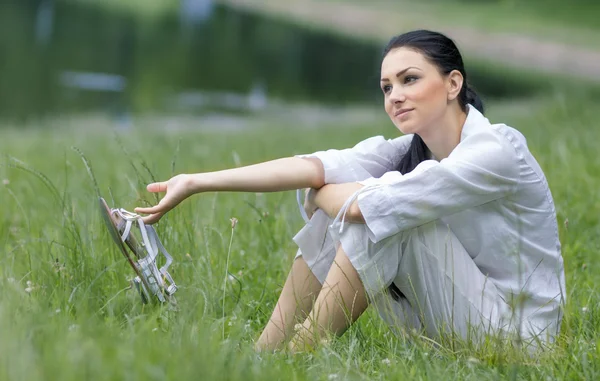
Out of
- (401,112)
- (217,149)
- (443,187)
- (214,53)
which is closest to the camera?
(443,187)

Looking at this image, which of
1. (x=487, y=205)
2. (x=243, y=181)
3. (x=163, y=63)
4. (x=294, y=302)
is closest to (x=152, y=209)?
(x=243, y=181)

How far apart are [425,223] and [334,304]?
1.02ft

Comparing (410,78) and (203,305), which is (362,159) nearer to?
(410,78)

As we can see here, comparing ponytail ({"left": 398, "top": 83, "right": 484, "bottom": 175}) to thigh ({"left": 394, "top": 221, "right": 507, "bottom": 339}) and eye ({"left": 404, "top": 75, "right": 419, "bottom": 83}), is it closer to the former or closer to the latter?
eye ({"left": 404, "top": 75, "right": 419, "bottom": 83})

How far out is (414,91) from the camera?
2623mm

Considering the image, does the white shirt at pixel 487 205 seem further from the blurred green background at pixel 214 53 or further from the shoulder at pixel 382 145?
the blurred green background at pixel 214 53

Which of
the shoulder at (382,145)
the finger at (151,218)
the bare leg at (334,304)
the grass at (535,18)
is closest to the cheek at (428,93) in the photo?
the shoulder at (382,145)

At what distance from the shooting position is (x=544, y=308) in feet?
8.49

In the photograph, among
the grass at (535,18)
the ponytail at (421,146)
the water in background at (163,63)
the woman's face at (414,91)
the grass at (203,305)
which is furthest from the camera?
the grass at (535,18)

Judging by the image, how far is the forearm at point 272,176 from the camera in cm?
257

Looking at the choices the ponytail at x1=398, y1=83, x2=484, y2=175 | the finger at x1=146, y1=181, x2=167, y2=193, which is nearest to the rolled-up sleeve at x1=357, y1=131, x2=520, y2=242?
the ponytail at x1=398, y1=83, x2=484, y2=175

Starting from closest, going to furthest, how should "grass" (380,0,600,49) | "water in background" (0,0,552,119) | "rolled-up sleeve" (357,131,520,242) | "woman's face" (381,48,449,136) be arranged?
"rolled-up sleeve" (357,131,520,242)
"woman's face" (381,48,449,136)
"water in background" (0,0,552,119)
"grass" (380,0,600,49)

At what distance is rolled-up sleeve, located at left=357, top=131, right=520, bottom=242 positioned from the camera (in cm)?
240

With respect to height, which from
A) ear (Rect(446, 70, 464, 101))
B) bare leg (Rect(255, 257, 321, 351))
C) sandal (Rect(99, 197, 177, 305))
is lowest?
bare leg (Rect(255, 257, 321, 351))
